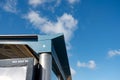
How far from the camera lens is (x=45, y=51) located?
3.34 m

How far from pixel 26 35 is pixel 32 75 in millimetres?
921

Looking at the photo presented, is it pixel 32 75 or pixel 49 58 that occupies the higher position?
pixel 49 58

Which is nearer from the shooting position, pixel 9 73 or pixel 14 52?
pixel 9 73

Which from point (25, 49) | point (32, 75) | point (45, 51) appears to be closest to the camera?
point (32, 75)

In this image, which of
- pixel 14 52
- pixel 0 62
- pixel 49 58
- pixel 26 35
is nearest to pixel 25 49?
pixel 14 52

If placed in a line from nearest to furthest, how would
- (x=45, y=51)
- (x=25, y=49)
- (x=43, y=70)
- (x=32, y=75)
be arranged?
1. (x=32, y=75)
2. (x=43, y=70)
3. (x=45, y=51)
4. (x=25, y=49)

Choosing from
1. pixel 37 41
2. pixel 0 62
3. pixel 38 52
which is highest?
pixel 37 41

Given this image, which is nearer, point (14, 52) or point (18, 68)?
point (18, 68)

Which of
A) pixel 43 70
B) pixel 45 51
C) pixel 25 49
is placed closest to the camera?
pixel 43 70

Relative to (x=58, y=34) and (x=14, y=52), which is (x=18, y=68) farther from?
(x=14, y=52)

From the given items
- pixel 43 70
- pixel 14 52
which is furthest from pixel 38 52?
pixel 14 52

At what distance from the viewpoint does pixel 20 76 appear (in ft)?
9.30

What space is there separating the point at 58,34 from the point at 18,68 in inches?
37.4

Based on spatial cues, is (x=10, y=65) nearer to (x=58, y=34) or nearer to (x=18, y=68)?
(x=18, y=68)
